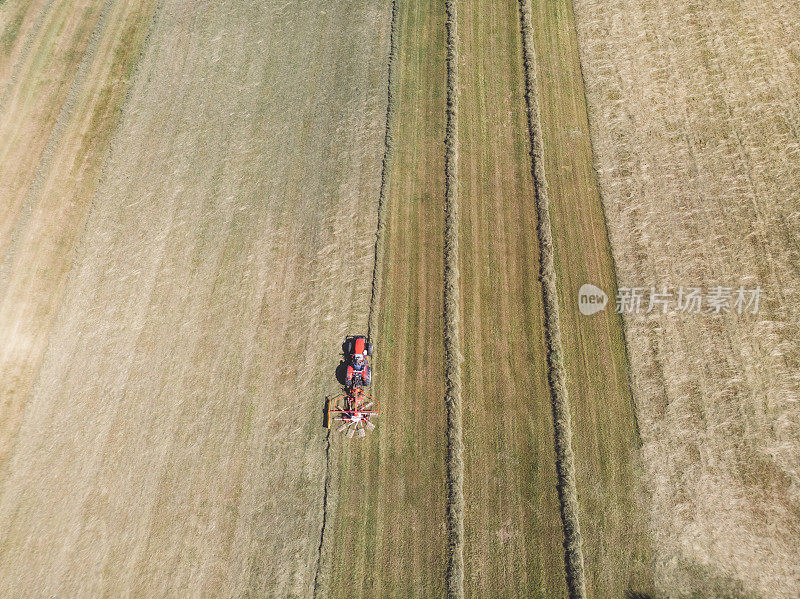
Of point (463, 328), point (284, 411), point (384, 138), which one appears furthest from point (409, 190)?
point (284, 411)

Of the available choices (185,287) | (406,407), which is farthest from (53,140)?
(406,407)

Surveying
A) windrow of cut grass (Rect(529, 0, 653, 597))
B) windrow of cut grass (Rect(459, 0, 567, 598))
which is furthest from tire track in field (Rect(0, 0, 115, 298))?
windrow of cut grass (Rect(529, 0, 653, 597))

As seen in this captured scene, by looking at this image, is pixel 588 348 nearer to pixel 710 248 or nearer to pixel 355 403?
pixel 710 248

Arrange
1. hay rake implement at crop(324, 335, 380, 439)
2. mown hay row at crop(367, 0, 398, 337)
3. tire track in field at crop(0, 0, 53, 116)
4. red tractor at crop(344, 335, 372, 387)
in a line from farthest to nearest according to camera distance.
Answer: tire track in field at crop(0, 0, 53, 116) → mown hay row at crop(367, 0, 398, 337) → red tractor at crop(344, 335, 372, 387) → hay rake implement at crop(324, 335, 380, 439)

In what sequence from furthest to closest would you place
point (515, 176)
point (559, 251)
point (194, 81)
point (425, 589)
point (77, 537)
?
point (194, 81) → point (515, 176) → point (559, 251) → point (77, 537) → point (425, 589)

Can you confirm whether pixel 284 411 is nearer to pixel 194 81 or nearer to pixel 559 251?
pixel 559 251
